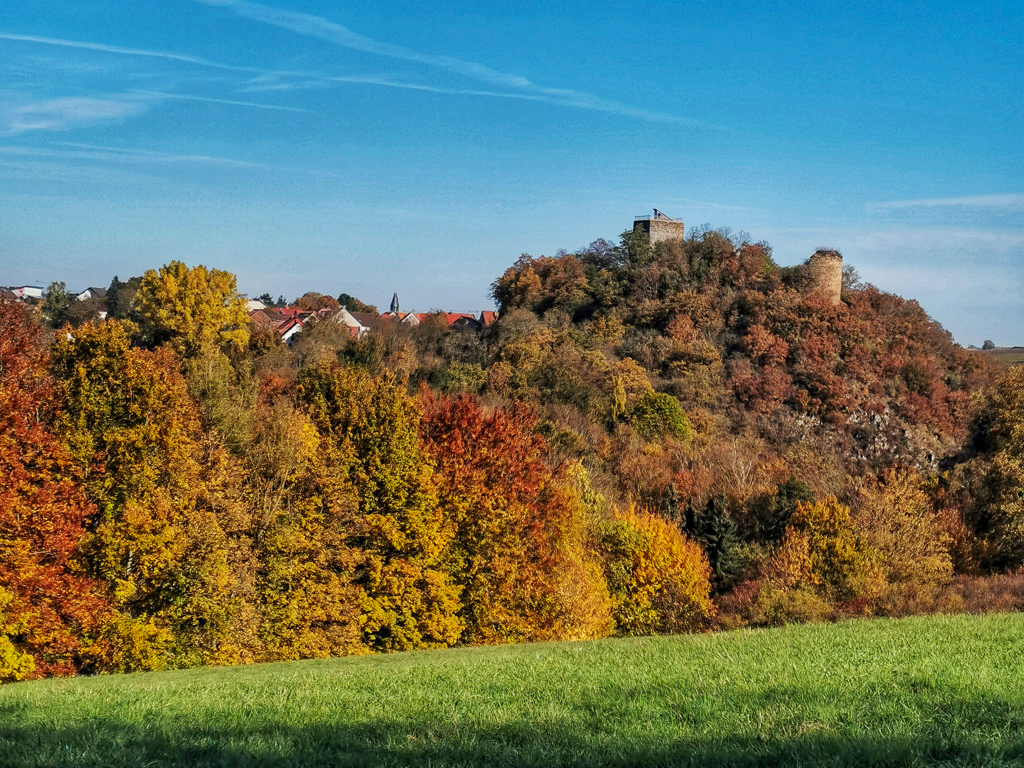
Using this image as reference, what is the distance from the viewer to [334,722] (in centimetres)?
901

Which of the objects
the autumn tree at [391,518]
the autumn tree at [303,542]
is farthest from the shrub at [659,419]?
the autumn tree at [303,542]

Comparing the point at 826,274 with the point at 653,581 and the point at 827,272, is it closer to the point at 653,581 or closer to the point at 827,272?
the point at 827,272

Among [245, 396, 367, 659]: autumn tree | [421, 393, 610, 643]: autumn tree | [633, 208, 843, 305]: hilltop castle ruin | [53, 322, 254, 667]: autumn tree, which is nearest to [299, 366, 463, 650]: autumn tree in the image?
[245, 396, 367, 659]: autumn tree

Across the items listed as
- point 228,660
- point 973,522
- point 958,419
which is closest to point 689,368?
point 958,419

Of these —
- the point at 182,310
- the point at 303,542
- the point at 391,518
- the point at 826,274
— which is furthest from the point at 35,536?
the point at 826,274

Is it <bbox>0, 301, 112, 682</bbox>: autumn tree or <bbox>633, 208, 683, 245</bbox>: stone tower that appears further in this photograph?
<bbox>633, 208, 683, 245</bbox>: stone tower

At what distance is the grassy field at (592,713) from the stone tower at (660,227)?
230ft

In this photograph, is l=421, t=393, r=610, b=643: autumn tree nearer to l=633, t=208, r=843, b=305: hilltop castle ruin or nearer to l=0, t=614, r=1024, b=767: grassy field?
l=0, t=614, r=1024, b=767: grassy field

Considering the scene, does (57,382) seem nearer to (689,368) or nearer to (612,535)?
(612,535)

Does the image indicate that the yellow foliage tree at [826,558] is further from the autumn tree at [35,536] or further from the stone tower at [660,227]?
the stone tower at [660,227]

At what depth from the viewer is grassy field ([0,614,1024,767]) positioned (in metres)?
7.28

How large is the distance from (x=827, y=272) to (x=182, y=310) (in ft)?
157

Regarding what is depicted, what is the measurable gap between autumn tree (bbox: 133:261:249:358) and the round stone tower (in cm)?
4294

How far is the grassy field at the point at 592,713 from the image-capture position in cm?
728
